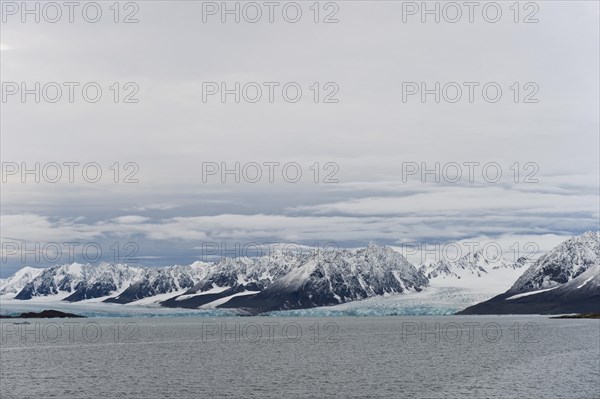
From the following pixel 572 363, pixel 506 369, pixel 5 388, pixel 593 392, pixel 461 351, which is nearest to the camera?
pixel 593 392

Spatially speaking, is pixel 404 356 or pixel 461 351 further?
pixel 461 351

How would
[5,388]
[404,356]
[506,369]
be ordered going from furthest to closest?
[404,356] → [506,369] → [5,388]

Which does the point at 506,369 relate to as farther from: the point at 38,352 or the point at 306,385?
the point at 38,352

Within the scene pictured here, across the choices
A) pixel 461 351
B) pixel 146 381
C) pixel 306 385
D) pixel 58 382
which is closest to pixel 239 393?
pixel 306 385

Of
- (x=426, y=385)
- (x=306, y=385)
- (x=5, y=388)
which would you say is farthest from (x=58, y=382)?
(x=426, y=385)

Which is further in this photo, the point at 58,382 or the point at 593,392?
the point at 58,382

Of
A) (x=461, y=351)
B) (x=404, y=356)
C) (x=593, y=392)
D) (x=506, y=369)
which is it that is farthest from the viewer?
(x=461, y=351)

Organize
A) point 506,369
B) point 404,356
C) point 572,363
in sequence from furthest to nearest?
point 404,356 → point 572,363 → point 506,369

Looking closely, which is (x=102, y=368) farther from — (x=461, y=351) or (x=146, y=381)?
(x=461, y=351)
